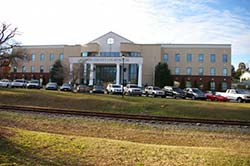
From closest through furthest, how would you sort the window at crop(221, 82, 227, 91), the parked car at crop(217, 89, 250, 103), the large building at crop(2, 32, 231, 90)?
the parked car at crop(217, 89, 250, 103) < the large building at crop(2, 32, 231, 90) < the window at crop(221, 82, 227, 91)

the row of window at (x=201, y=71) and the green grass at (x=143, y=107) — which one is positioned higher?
the row of window at (x=201, y=71)

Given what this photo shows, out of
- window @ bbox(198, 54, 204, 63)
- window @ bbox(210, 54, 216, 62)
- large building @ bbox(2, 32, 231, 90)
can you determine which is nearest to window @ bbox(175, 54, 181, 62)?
large building @ bbox(2, 32, 231, 90)

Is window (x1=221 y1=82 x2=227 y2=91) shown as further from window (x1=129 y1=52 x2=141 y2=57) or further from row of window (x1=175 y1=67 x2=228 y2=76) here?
window (x1=129 y1=52 x2=141 y2=57)

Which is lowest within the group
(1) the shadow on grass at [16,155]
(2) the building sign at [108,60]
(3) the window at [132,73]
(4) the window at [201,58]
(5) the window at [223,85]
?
(1) the shadow on grass at [16,155]

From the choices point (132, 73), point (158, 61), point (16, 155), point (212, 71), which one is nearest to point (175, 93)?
point (132, 73)

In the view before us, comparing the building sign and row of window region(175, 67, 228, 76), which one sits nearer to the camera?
the building sign

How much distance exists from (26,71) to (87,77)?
26.4 m

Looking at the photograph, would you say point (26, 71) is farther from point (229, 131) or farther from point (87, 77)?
point (229, 131)

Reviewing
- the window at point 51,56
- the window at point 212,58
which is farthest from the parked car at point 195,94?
the window at point 51,56

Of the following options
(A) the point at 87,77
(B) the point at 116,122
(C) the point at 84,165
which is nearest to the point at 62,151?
(C) the point at 84,165

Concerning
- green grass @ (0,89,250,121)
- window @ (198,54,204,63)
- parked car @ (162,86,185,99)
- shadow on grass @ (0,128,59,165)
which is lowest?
green grass @ (0,89,250,121)

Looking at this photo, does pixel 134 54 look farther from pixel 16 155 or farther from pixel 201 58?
pixel 16 155

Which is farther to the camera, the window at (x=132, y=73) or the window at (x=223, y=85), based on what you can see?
the window at (x=223, y=85)

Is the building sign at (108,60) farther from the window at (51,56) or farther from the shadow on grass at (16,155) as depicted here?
the shadow on grass at (16,155)
